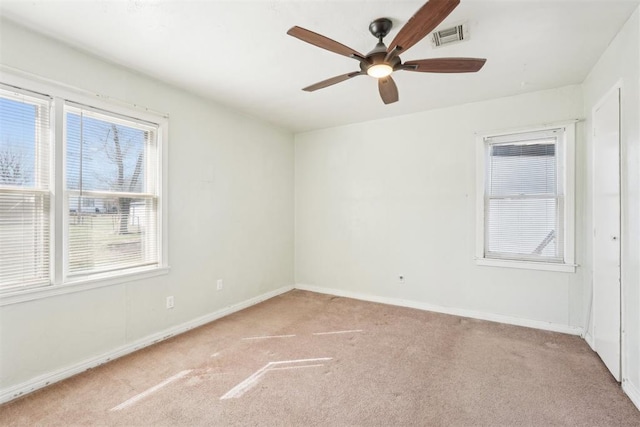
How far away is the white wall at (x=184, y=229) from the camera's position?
2152mm

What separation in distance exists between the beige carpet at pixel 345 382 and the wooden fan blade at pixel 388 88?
2.25 metres

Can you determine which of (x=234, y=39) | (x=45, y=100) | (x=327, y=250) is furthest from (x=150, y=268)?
(x=327, y=250)

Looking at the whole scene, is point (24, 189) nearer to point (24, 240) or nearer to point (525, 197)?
point (24, 240)

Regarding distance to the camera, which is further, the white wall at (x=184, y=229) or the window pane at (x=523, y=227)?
the window pane at (x=523, y=227)

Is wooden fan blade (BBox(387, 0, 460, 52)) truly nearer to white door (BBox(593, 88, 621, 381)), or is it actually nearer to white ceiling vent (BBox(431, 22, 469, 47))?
white ceiling vent (BBox(431, 22, 469, 47))

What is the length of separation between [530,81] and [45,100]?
4.26 m

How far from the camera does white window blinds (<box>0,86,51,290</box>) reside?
2.06m

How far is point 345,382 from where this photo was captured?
225 cm

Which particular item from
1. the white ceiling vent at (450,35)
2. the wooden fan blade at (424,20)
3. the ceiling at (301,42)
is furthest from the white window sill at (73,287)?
the white ceiling vent at (450,35)

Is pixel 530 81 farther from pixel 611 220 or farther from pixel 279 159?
pixel 279 159

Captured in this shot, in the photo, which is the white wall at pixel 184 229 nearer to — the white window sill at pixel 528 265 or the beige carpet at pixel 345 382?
the beige carpet at pixel 345 382

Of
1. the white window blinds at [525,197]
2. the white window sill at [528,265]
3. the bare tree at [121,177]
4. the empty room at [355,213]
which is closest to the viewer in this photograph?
the empty room at [355,213]

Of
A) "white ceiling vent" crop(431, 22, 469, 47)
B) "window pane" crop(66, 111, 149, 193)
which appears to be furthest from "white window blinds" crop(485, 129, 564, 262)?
"window pane" crop(66, 111, 149, 193)

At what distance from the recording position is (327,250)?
15.3 feet
